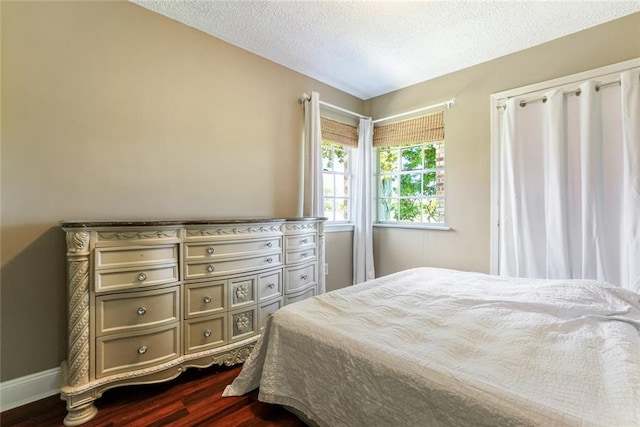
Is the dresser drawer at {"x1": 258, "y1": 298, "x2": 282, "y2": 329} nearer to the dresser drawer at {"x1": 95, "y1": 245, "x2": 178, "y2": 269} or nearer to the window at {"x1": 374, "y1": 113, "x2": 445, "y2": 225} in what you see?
the dresser drawer at {"x1": 95, "y1": 245, "x2": 178, "y2": 269}

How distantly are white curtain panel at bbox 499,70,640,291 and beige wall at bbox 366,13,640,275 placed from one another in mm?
207

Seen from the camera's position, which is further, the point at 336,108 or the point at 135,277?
the point at 336,108

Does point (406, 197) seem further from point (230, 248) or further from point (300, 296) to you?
point (230, 248)

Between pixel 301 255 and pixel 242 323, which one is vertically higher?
pixel 301 255

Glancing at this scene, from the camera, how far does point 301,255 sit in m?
2.55

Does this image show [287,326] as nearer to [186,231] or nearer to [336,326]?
[336,326]

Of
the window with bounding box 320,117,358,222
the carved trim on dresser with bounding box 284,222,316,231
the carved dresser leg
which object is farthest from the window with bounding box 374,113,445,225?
the carved dresser leg

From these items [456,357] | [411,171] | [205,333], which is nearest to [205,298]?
[205,333]

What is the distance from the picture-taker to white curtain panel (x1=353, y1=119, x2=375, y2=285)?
3.55 meters

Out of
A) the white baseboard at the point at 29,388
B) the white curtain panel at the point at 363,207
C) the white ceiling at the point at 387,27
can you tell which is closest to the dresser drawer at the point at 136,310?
the white baseboard at the point at 29,388

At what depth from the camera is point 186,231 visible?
1.86 m

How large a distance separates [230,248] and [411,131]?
2.49 metres

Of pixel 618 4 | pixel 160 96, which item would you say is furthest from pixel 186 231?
pixel 618 4

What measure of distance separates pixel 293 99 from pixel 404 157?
151 cm
